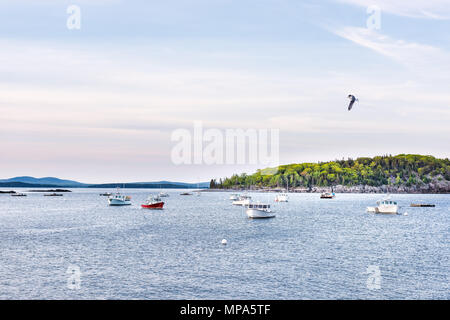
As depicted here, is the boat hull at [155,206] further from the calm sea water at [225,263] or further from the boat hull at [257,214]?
the calm sea water at [225,263]

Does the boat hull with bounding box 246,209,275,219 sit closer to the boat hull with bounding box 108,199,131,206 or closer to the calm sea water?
the calm sea water

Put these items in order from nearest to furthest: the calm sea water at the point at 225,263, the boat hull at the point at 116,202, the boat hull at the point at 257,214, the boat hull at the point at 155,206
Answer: the calm sea water at the point at 225,263 < the boat hull at the point at 257,214 < the boat hull at the point at 155,206 < the boat hull at the point at 116,202

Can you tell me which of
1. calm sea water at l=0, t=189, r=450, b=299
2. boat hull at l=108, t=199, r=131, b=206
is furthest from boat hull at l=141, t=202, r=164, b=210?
calm sea water at l=0, t=189, r=450, b=299

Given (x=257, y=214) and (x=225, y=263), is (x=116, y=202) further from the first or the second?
(x=225, y=263)

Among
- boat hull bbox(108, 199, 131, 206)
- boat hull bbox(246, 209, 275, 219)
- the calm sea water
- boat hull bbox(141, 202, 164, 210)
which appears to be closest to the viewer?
the calm sea water

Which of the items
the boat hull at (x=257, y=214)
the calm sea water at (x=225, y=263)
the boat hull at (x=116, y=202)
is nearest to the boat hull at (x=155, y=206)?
the boat hull at (x=116, y=202)

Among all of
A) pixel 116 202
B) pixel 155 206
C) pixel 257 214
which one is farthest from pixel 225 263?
pixel 116 202

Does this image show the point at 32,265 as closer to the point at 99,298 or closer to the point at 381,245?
the point at 99,298

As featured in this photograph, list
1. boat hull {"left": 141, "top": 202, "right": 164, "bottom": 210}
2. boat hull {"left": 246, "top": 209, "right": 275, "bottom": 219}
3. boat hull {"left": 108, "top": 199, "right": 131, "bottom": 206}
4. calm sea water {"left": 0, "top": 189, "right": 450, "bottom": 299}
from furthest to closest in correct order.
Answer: boat hull {"left": 108, "top": 199, "right": 131, "bottom": 206} < boat hull {"left": 141, "top": 202, "right": 164, "bottom": 210} < boat hull {"left": 246, "top": 209, "right": 275, "bottom": 219} < calm sea water {"left": 0, "top": 189, "right": 450, "bottom": 299}

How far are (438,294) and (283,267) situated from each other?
675 inches

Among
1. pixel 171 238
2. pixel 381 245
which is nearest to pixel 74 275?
pixel 171 238

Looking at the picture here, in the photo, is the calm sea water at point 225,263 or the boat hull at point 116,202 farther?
the boat hull at point 116,202

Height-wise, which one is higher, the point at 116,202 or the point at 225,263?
the point at 116,202

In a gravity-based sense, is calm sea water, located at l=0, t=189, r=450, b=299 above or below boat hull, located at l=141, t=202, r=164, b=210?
below
